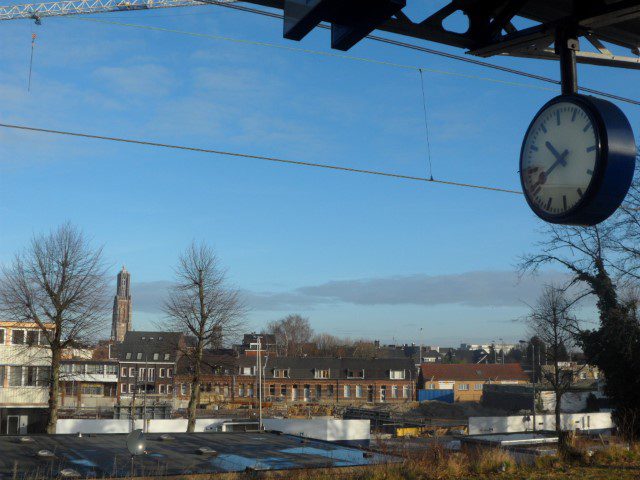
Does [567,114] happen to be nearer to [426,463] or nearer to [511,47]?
[511,47]

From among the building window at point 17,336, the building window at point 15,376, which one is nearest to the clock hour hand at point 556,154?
the building window at point 17,336

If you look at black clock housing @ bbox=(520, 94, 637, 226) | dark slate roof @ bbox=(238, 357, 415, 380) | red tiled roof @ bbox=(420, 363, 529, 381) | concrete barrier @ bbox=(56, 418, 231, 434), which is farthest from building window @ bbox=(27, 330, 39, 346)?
red tiled roof @ bbox=(420, 363, 529, 381)

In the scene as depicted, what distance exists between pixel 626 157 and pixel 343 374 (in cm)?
8428

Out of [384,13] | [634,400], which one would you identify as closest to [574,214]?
[384,13]

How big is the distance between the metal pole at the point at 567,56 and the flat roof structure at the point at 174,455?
12220mm

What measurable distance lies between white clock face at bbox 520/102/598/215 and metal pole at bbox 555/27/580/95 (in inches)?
15.9

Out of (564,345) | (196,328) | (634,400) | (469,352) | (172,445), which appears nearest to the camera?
(172,445)

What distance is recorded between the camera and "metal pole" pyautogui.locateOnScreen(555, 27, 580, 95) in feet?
14.8

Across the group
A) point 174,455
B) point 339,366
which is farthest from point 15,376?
point 339,366

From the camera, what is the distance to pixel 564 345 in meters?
43.2

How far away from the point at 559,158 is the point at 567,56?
1011mm

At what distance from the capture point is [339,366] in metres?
86.5

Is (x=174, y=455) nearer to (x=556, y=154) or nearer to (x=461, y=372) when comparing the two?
(x=556, y=154)

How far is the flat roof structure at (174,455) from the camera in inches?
685
